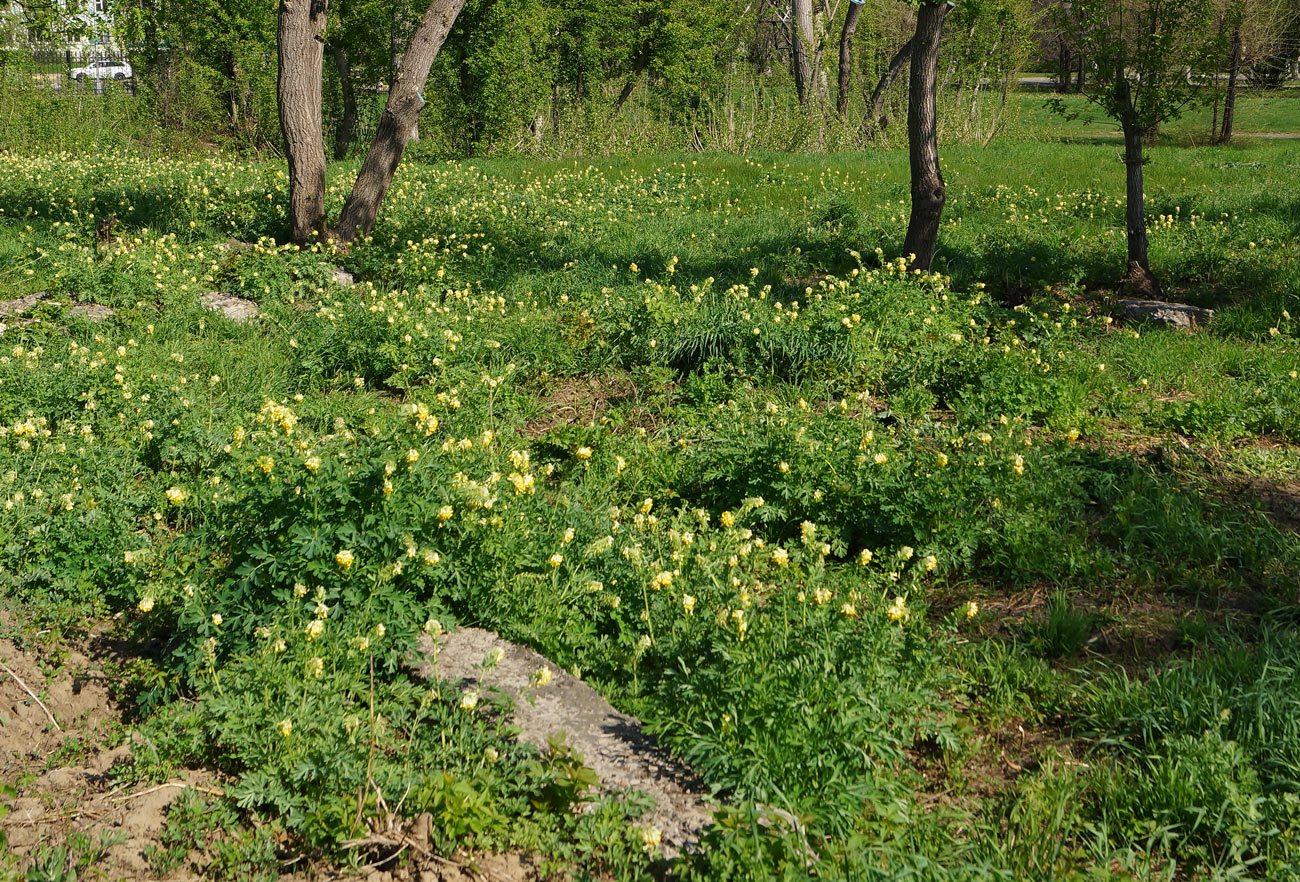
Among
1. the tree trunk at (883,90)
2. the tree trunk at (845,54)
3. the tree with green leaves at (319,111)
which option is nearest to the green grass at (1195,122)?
the tree trunk at (883,90)

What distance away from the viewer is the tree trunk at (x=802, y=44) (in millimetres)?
21719

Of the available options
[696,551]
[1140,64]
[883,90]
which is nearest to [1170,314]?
[1140,64]

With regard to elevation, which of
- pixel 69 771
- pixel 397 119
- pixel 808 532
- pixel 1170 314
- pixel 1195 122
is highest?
pixel 1195 122

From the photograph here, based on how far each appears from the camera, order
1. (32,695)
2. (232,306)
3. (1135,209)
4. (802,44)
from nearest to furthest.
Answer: (32,695) < (232,306) < (1135,209) < (802,44)

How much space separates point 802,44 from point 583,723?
21137 mm

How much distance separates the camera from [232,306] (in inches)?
320

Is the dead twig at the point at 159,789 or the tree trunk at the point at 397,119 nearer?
the dead twig at the point at 159,789

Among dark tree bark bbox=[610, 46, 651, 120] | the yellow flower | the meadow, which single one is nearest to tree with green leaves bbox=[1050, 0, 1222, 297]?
the meadow

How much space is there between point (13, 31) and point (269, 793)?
20.8m

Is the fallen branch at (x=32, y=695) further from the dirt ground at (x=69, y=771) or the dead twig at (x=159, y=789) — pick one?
the dead twig at (x=159, y=789)

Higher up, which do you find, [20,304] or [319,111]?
[319,111]

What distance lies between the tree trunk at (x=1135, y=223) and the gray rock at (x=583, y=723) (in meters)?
7.19

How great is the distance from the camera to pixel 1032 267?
9.10m

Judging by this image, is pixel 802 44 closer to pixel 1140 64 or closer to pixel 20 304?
pixel 1140 64
